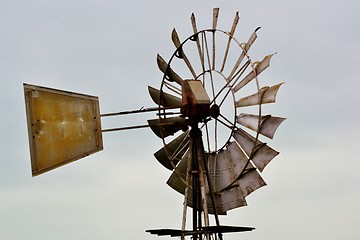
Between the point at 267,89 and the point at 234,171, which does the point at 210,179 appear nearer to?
the point at 234,171

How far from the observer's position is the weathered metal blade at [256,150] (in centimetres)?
1077

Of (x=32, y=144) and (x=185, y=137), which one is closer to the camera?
(x=32, y=144)

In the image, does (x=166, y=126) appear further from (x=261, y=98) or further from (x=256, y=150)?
(x=261, y=98)

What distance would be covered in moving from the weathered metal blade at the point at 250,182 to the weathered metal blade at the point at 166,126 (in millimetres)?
1038

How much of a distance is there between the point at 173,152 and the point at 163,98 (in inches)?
29.7

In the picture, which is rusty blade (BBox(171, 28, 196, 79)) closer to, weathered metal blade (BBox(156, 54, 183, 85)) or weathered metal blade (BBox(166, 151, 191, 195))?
weathered metal blade (BBox(156, 54, 183, 85))

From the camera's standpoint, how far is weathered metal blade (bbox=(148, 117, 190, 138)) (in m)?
11.2

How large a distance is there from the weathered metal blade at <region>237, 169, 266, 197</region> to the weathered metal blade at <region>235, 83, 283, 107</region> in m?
0.88

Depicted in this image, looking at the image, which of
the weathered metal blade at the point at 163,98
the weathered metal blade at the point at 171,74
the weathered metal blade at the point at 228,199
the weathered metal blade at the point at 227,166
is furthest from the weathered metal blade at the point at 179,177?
the weathered metal blade at the point at 171,74

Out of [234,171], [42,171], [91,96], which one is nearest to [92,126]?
[91,96]

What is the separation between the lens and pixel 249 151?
11.0 m

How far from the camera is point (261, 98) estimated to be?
419 inches

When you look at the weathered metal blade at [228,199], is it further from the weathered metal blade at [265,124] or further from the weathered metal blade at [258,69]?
the weathered metal blade at [258,69]

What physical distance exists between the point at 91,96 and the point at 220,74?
171cm
